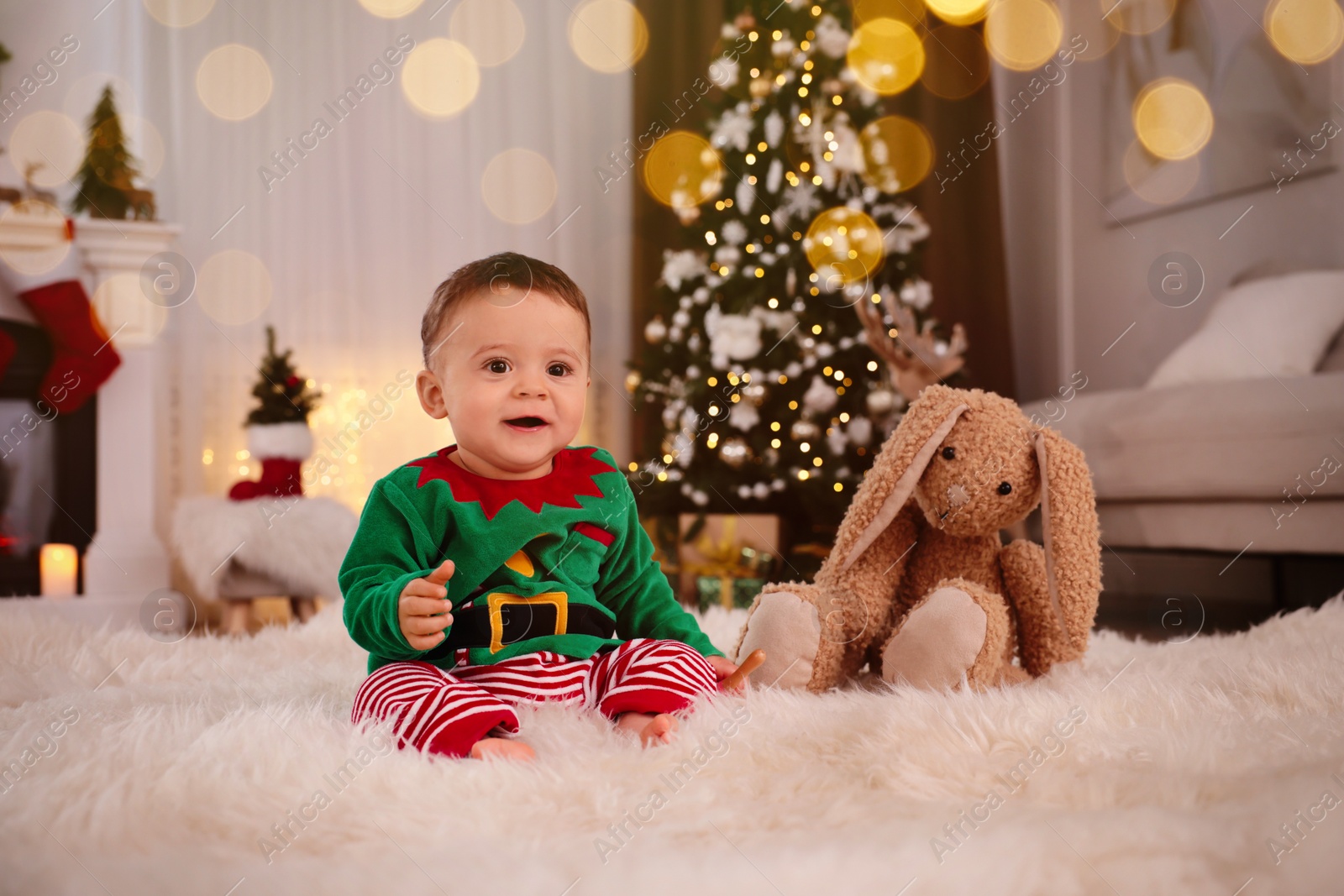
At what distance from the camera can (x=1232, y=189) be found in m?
2.88

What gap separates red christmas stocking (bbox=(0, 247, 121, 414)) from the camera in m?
2.45

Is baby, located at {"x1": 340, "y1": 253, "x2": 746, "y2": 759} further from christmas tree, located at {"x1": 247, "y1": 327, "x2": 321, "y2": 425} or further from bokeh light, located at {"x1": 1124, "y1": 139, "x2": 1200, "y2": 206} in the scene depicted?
bokeh light, located at {"x1": 1124, "y1": 139, "x2": 1200, "y2": 206}

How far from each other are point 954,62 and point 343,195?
7.68 ft

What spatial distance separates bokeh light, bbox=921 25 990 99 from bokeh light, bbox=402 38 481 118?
170 cm

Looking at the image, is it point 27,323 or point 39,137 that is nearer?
point 27,323

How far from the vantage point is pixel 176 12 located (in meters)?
2.85

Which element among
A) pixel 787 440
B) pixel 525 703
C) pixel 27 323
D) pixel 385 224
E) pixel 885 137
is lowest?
pixel 525 703

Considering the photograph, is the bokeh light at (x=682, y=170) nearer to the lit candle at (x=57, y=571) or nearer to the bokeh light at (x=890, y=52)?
the bokeh light at (x=890, y=52)

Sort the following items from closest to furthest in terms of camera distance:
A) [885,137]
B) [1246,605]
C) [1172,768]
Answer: [1172,768]
[1246,605]
[885,137]

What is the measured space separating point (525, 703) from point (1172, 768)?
1.72 ft

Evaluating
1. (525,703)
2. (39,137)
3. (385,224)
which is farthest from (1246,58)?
(39,137)

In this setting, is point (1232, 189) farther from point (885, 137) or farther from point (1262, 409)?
point (1262, 409)

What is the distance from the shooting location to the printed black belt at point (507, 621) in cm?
86

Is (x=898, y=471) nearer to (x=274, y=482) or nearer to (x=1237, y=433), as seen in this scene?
(x=1237, y=433)
